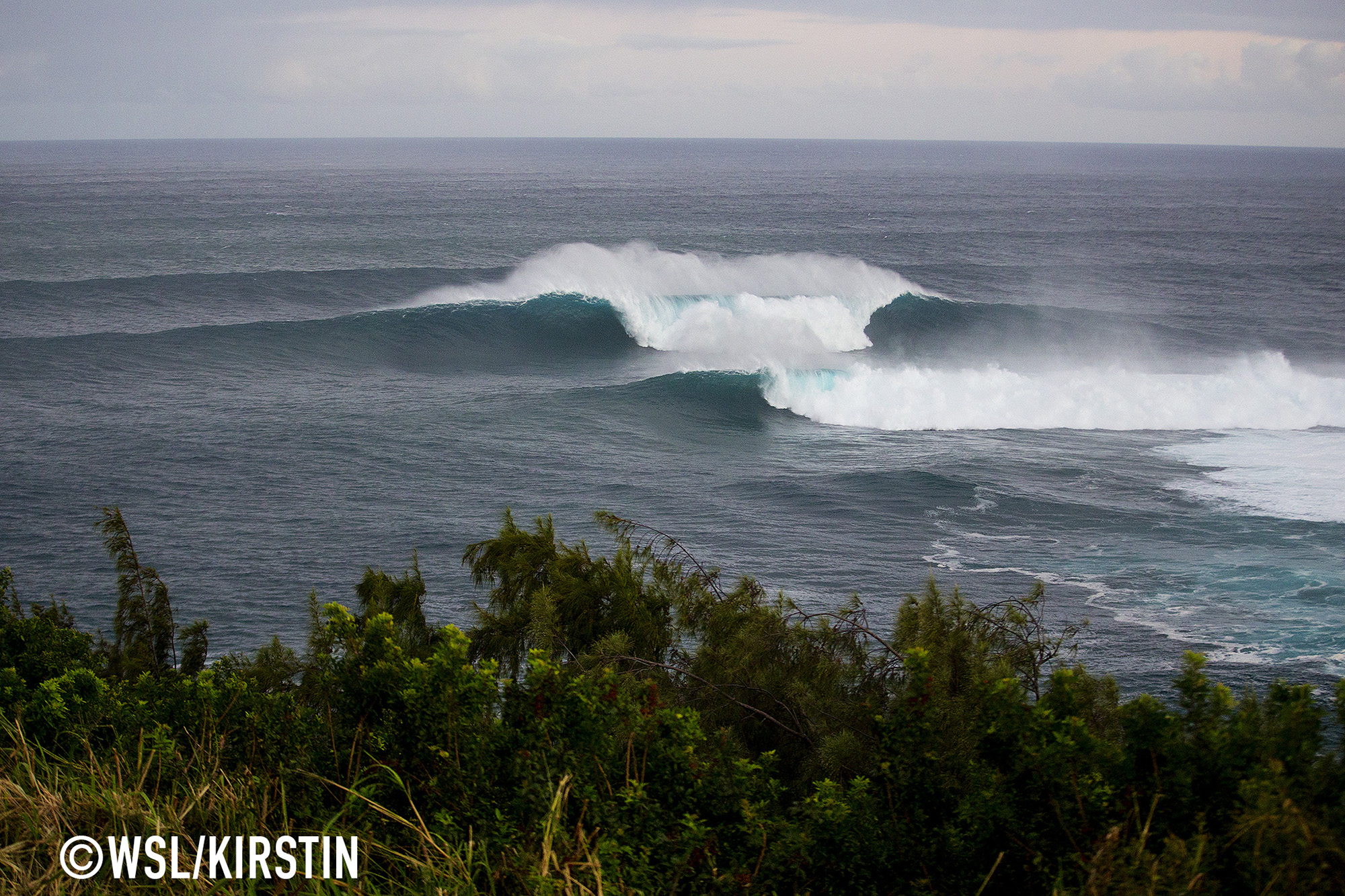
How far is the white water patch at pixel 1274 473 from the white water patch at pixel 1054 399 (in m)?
1.91

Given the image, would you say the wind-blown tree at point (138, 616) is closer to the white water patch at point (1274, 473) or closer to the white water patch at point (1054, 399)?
the white water patch at point (1274, 473)

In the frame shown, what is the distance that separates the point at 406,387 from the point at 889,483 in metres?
16.1

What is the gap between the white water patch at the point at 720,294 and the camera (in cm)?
3759

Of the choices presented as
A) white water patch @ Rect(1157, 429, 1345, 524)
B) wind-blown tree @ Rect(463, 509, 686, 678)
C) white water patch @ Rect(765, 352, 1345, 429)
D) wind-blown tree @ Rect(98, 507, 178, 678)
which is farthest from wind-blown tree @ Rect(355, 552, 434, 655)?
white water patch @ Rect(765, 352, 1345, 429)

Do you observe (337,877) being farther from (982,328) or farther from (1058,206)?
(1058,206)

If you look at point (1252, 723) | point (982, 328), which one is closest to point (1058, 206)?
point (982, 328)

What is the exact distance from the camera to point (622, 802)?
173 inches

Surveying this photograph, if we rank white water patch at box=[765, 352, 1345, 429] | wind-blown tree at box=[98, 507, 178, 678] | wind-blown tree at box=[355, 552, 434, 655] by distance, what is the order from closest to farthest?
wind-blown tree at box=[355, 552, 434, 655]
wind-blown tree at box=[98, 507, 178, 678]
white water patch at box=[765, 352, 1345, 429]

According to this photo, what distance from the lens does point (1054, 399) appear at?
30453mm

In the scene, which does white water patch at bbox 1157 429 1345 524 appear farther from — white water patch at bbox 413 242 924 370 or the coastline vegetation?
the coastline vegetation

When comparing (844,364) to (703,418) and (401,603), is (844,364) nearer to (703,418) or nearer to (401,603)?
(703,418)

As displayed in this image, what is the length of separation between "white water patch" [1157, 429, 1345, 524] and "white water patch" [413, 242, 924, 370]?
13.4 meters

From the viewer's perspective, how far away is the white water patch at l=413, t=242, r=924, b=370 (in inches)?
1480

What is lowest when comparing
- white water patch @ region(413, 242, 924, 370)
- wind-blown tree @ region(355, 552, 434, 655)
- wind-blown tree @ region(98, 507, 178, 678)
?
wind-blown tree @ region(98, 507, 178, 678)
